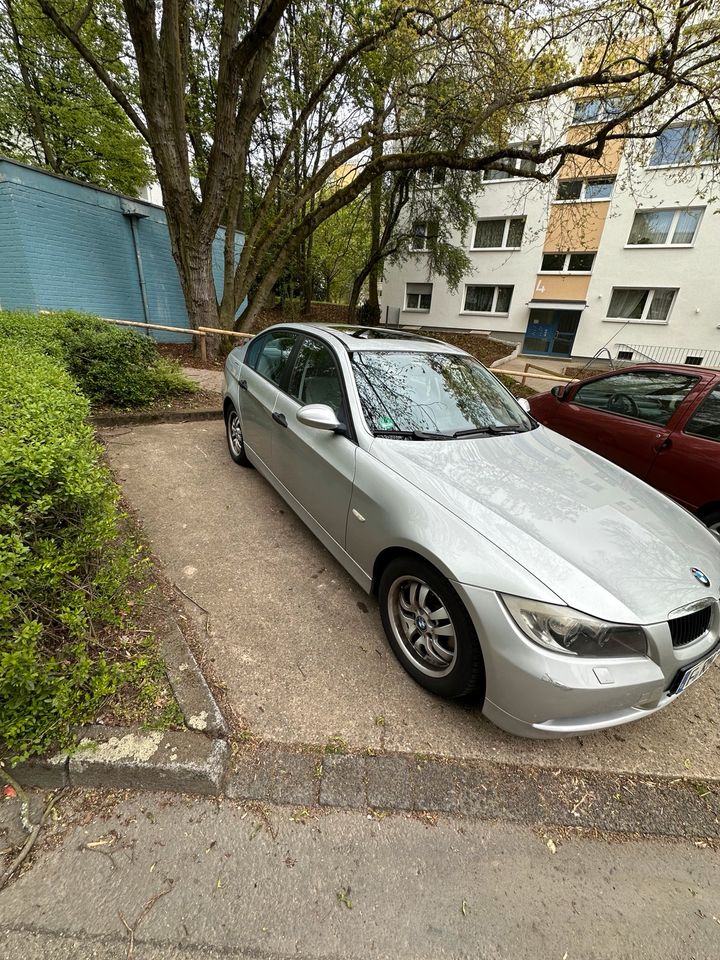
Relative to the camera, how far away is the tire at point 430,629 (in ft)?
6.27

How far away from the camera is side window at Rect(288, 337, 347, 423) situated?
9.56 ft

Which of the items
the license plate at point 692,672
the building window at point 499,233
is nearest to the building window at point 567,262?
the building window at point 499,233

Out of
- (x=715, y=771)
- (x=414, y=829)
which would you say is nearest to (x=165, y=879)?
(x=414, y=829)

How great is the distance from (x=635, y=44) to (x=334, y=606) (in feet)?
33.7

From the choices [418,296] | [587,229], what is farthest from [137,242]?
[587,229]

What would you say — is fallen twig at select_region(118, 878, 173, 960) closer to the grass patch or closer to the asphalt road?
the asphalt road

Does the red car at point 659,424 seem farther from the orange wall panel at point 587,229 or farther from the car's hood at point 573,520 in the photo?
the orange wall panel at point 587,229

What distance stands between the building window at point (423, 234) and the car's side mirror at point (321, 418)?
55.5ft

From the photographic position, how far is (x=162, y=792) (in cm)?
170

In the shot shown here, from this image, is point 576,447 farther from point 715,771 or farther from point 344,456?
point 715,771

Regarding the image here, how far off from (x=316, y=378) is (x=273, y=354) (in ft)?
3.19

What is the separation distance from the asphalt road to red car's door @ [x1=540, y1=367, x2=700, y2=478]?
3198 millimetres

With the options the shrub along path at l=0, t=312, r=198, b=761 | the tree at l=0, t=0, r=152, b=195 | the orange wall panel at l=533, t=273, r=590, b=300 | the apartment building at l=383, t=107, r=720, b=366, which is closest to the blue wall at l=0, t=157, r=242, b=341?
the tree at l=0, t=0, r=152, b=195

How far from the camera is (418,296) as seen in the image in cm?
2295
